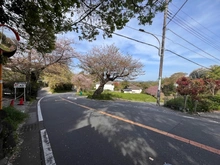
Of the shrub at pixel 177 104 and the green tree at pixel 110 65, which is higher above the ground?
the green tree at pixel 110 65

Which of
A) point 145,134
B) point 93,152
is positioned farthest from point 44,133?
point 145,134

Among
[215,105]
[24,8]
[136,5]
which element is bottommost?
[215,105]

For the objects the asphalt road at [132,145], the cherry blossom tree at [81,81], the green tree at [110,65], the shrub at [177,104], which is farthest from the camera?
the cherry blossom tree at [81,81]

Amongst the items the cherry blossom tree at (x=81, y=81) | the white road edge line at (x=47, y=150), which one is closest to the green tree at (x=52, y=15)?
the white road edge line at (x=47, y=150)

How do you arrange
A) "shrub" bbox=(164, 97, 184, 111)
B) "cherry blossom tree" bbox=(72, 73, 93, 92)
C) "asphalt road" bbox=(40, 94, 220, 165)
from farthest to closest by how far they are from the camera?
"cherry blossom tree" bbox=(72, 73, 93, 92), "shrub" bbox=(164, 97, 184, 111), "asphalt road" bbox=(40, 94, 220, 165)

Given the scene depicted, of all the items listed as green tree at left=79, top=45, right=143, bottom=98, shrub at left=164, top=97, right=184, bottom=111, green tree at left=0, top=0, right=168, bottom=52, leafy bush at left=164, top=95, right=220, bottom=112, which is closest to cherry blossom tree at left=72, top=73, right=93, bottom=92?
green tree at left=79, top=45, right=143, bottom=98

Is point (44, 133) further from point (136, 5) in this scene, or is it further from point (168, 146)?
point (136, 5)

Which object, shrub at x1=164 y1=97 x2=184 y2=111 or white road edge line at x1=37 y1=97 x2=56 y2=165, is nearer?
white road edge line at x1=37 y1=97 x2=56 y2=165

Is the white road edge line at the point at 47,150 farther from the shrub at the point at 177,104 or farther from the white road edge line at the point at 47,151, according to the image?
the shrub at the point at 177,104

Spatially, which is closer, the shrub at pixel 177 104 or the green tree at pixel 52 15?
the green tree at pixel 52 15

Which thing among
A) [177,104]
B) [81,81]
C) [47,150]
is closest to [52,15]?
[47,150]

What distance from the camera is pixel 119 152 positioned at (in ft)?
8.96

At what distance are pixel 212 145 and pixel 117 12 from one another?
3.98 metres

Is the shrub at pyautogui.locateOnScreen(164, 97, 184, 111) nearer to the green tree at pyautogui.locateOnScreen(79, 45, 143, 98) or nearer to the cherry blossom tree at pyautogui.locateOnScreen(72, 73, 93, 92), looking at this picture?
the green tree at pyautogui.locateOnScreen(79, 45, 143, 98)
